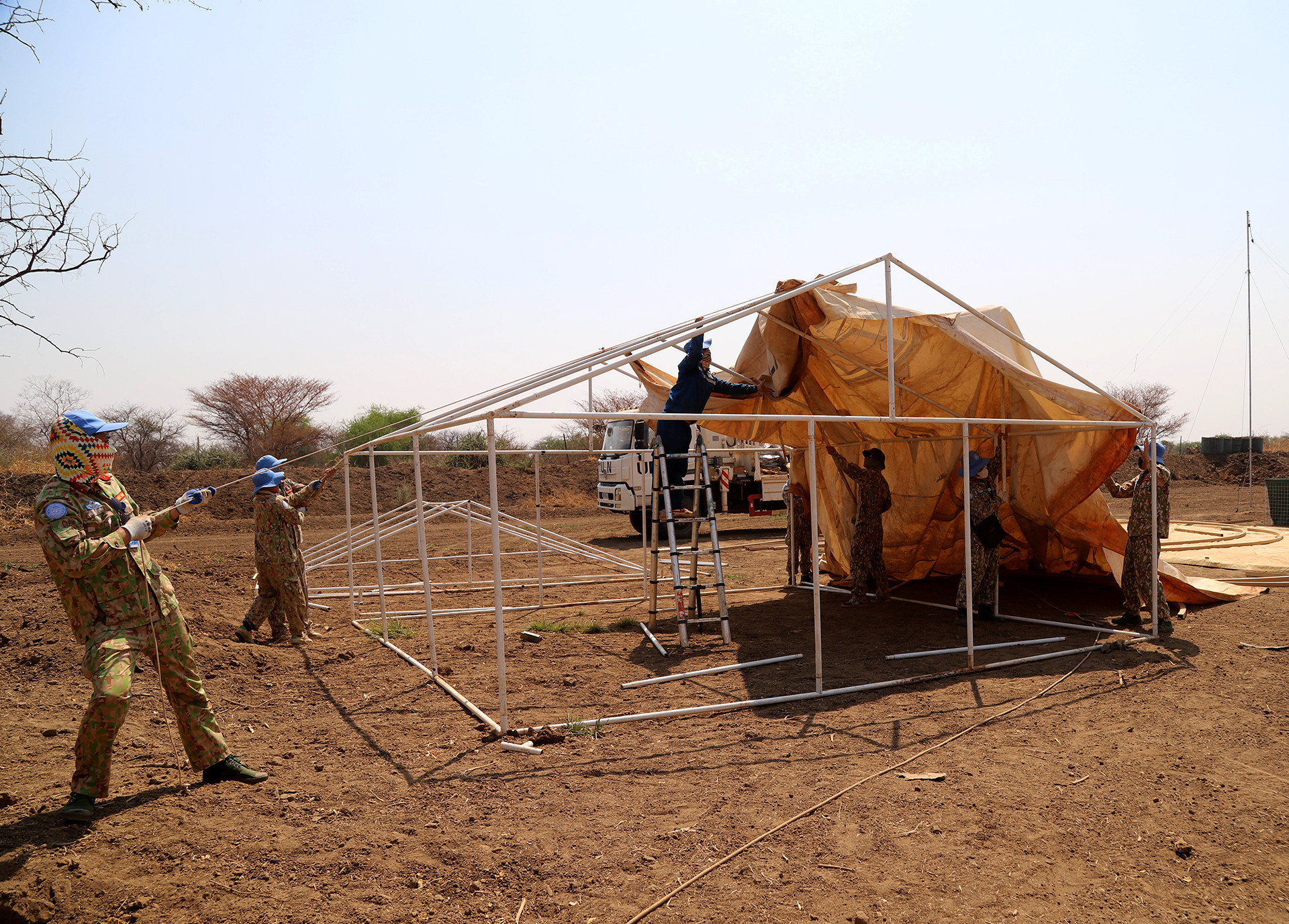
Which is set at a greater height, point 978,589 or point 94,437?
point 94,437

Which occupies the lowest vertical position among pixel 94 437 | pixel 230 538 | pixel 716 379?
pixel 230 538

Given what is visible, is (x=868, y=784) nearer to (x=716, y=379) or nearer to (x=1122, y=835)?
(x=1122, y=835)

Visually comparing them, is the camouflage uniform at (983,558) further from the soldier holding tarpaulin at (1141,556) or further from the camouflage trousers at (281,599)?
the camouflage trousers at (281,599)

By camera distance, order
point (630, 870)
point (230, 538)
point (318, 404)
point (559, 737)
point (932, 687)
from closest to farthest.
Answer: point (630, 870) → point (559, 737) → point (932, 687) → point (230, 538) → point (318, 404)

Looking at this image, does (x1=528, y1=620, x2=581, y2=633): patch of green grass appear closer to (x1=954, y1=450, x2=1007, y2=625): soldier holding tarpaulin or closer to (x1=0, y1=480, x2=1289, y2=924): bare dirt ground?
(x1=0, y1=480, x2=1289, y2=924): bare dirt ground

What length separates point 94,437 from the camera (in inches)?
159

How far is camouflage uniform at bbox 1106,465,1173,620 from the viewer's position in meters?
7.61

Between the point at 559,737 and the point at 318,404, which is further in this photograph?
the point at 318,404

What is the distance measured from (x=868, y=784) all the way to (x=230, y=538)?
795 inches

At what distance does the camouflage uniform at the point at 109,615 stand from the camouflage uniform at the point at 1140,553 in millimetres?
7874

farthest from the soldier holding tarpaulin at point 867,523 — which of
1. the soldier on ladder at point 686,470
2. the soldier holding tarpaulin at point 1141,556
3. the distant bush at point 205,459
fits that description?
the distant bush at point 205,459

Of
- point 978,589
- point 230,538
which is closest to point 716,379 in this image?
point 978,589

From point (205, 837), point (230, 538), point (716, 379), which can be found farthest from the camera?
point (230, 538)

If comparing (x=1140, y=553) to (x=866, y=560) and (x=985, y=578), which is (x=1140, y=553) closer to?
(x=985, y=578)
